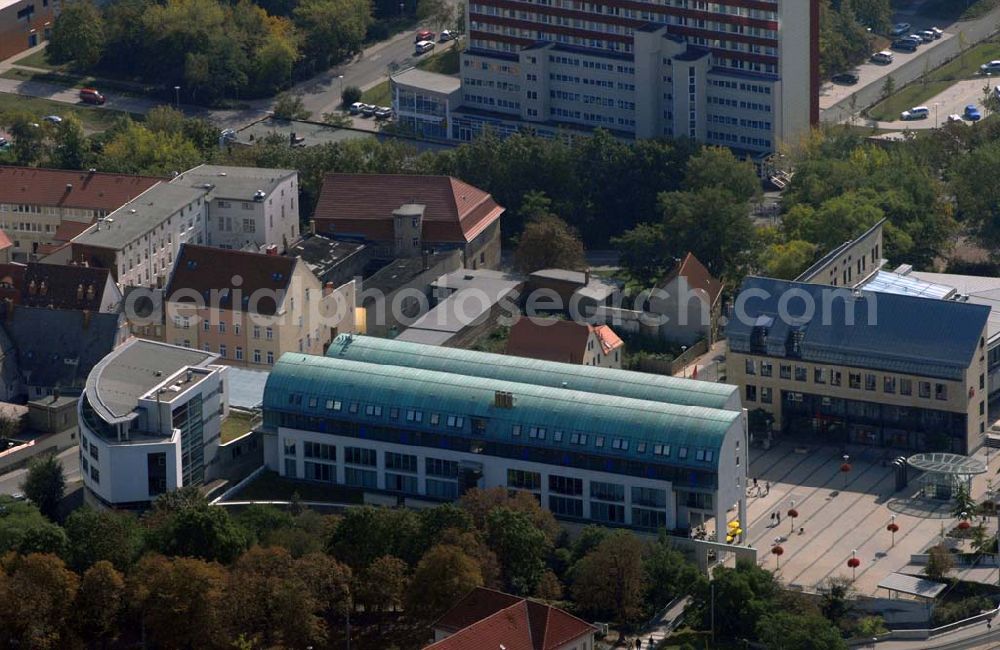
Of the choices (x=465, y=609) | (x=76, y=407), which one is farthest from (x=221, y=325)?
(x=465, y=609)

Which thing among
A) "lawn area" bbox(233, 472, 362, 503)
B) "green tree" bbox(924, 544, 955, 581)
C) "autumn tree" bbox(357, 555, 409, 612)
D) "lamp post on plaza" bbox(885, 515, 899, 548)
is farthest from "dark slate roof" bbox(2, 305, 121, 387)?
"green tree" bbox(924, 544, 955, 581)

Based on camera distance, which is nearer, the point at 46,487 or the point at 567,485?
the point at 567,485

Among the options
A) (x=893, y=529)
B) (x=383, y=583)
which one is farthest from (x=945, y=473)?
(x=383, y=583)

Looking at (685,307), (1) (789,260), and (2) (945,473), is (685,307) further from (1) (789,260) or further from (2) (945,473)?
(2) (945,473)

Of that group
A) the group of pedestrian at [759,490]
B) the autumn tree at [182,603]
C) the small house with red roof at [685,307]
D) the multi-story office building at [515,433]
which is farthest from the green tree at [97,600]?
the small house with red roof at [685,307]

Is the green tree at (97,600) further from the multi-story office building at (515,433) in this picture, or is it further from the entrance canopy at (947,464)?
the entrance canopy at (947,464)

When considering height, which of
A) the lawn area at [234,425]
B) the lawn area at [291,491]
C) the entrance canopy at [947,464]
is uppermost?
the lawn area at [234,425]
